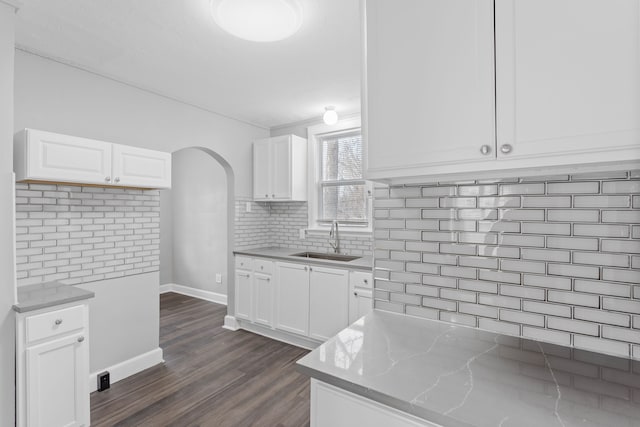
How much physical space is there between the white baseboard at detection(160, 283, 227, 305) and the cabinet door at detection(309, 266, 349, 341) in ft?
7.15

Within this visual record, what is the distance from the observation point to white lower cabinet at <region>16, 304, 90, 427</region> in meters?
1.73

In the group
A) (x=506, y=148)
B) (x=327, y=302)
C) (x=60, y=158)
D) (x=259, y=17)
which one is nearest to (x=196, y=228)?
(x=327, y=302)

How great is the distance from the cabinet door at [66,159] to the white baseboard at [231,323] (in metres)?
2.18

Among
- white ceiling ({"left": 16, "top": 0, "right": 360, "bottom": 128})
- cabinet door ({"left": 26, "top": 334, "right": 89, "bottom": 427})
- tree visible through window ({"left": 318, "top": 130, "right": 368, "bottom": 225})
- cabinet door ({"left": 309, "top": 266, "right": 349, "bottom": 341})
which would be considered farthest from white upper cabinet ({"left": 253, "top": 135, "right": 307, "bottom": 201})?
cabinet door ({"left": 26, "top": 334, "right": 89, "bottom": 427})

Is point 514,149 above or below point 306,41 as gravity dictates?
below

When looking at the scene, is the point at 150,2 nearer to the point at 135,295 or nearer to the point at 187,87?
the point at 187,87

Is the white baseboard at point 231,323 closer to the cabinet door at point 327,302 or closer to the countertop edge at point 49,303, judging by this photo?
the cabinet door at point 327,302

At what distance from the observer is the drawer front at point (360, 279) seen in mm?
2801

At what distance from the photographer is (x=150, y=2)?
172cm

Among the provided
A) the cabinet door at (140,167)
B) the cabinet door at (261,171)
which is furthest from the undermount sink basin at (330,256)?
the cabinet door at (140,167)

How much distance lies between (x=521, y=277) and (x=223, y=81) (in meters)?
2.66

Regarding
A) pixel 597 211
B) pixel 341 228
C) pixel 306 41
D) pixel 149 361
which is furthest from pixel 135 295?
pixel 597 211

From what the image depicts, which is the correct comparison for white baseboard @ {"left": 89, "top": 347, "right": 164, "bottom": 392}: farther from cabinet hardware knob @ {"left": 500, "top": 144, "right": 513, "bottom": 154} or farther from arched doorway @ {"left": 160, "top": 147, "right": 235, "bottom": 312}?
cabinet hardware knob @ {"left": 500, "top": 144, "right": 513, "bottom": 154}

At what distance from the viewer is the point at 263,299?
3.49 m
